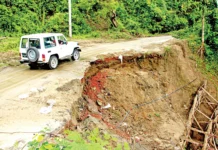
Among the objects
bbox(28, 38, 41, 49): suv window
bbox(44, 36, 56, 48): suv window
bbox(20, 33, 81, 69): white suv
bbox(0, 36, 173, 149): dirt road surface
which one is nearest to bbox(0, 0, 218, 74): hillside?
bbox(20, 33, 81, 69): white suv

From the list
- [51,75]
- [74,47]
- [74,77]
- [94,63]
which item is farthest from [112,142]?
[74,47]

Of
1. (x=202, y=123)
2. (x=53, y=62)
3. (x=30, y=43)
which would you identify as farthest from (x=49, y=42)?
(x=202, y=123)

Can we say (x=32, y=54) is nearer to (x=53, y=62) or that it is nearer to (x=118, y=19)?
(x=53, y=62)

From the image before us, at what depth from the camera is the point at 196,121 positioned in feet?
43.3

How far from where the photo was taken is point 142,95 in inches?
521

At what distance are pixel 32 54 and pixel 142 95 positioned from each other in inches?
224

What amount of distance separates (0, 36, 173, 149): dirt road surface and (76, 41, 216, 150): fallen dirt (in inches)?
28.5

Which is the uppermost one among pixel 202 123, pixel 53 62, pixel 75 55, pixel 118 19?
pixel 118 19

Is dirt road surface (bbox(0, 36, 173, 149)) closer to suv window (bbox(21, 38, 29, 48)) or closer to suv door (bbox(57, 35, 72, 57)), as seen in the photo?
suv door (bbox(57, 35, 72, 57))

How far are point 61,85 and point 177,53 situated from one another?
947 centimetres

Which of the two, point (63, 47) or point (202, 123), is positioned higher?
point (63, 47)

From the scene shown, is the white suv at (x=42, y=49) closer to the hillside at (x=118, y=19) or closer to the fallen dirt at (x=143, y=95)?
the fallen dirt at (x=143, y=95)

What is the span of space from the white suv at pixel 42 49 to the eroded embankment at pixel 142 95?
70.1 inches

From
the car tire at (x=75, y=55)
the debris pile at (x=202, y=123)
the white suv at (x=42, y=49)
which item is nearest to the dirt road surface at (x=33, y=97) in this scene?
the car tire at (x=75, y=55)
